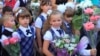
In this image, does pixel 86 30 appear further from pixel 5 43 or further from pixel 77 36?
pixel 5 43

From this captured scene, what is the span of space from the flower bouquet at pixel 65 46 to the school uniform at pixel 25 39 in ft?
1.66

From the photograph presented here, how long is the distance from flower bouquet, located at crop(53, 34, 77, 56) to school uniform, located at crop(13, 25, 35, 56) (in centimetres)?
51

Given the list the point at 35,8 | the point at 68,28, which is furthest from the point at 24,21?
the point at 35,8

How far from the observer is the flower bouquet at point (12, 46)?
4.59 meters

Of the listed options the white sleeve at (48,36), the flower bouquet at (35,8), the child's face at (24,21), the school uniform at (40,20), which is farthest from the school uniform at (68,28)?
the flower bouquet at (35,8)

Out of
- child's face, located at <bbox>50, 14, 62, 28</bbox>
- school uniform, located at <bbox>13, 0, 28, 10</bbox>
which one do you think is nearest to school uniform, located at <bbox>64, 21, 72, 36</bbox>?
child's face, located at <bbox>50, 14, 62, 28</bbox>

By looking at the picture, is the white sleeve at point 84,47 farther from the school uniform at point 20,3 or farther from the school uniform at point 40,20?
the school uniform at point 20,3

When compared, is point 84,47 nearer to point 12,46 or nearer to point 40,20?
point 12,46

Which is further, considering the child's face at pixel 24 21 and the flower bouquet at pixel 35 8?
the flower bouquet at pixel 35 8

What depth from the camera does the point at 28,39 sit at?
16.4 ft

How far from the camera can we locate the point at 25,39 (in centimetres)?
497

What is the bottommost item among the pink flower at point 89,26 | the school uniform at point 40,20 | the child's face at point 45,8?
the school uniform at point 40,20

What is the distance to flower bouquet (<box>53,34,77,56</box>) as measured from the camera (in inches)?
181

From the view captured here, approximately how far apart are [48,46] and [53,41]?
6.4 inches
